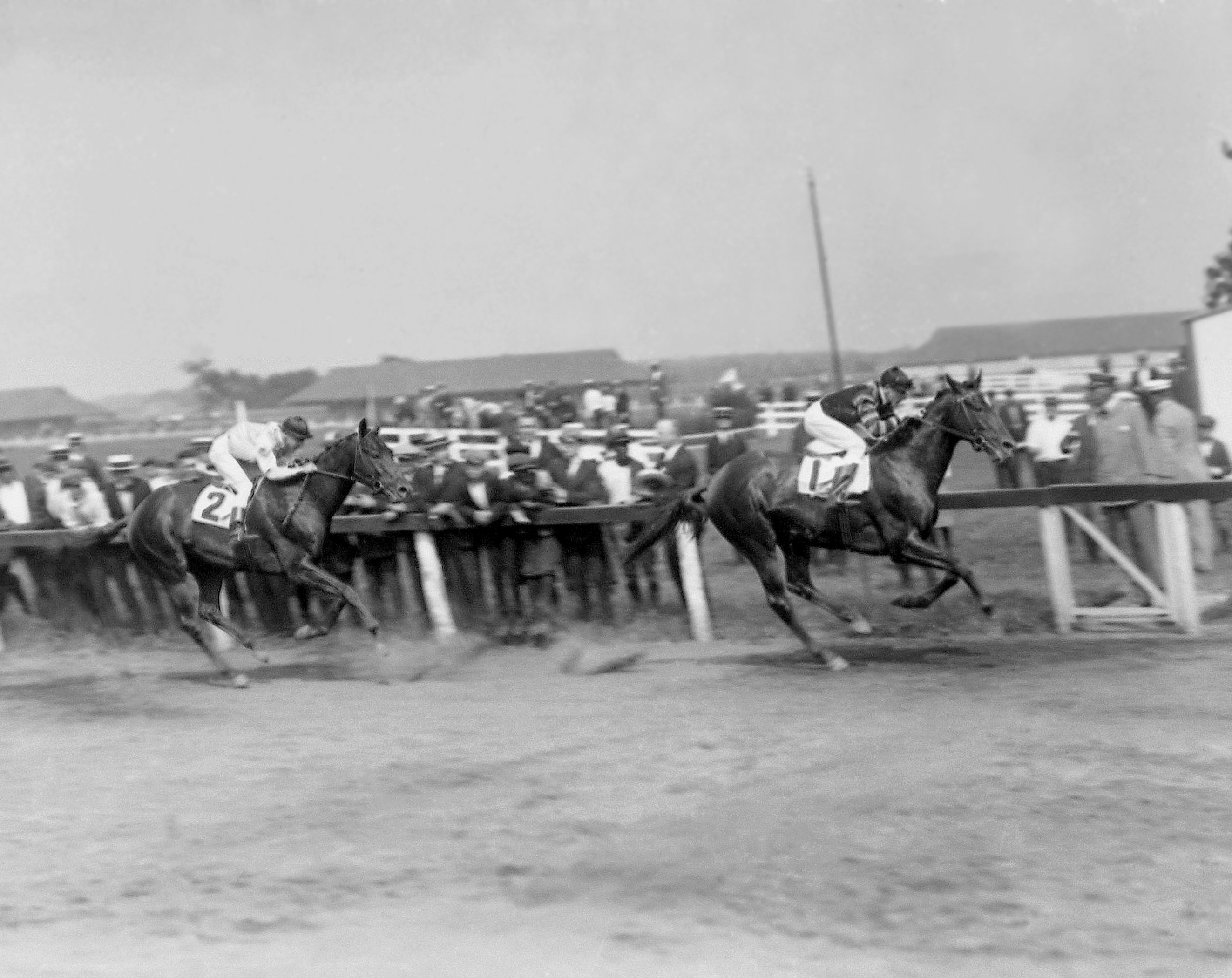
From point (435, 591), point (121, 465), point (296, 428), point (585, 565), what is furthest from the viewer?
point (121, 465)

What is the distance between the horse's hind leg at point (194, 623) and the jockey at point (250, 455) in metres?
0.73

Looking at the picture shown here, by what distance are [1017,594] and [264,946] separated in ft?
24.3

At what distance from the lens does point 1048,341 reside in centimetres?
6788

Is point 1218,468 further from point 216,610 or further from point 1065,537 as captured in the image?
point 216,610

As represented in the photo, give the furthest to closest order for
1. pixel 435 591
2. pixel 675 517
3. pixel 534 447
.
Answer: pixel 534 447 → pixel 435 591 → pixel 675 517

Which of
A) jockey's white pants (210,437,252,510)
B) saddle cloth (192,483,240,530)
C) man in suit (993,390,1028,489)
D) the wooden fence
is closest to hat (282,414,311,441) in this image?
jockey's white pants (210,437,252,510)

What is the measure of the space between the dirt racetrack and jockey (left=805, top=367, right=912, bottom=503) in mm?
1458

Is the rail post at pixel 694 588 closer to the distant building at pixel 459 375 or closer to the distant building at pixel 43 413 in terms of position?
the distant building at pixel 459 375

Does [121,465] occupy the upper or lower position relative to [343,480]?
upper

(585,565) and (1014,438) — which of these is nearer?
(585,565)

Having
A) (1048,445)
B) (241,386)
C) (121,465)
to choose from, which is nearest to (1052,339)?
(241,386)

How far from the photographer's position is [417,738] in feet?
29.1

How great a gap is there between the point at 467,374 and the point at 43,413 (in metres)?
19.4

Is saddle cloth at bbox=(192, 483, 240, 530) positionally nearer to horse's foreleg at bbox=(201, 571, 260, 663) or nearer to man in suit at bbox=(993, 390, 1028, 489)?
horse's foreleg at bbox=(201, 571, 260, 663)
